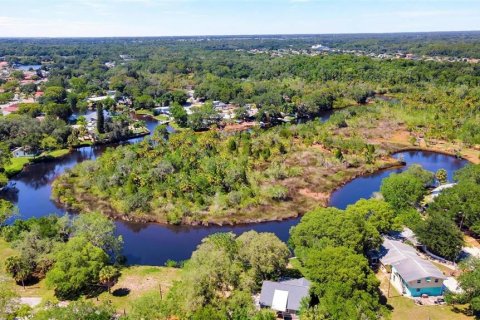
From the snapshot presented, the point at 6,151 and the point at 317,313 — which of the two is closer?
the point at 317,313

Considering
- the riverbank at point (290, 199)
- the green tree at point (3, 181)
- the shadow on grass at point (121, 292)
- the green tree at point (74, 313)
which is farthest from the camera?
the green tree at point (3, 181)

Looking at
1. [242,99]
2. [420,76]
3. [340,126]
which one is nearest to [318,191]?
[340,126]

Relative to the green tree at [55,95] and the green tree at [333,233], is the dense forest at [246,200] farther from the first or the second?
the green tree at [55,95]

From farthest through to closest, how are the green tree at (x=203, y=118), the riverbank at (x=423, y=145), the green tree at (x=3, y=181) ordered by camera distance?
the green tree at (x=203, y=118), the riverbank at (x=423, y=145), the green tree at (x=3, y=181)

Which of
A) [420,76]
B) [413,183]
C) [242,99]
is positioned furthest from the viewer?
[420,76]

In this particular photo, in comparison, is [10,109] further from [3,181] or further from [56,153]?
[3,181]

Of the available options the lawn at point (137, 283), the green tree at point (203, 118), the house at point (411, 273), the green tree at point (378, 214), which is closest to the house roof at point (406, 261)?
the house at point (411, 273)

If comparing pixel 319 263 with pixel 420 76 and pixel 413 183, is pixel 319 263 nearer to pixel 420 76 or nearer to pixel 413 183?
pixel 413 183

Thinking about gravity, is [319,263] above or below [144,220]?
above
